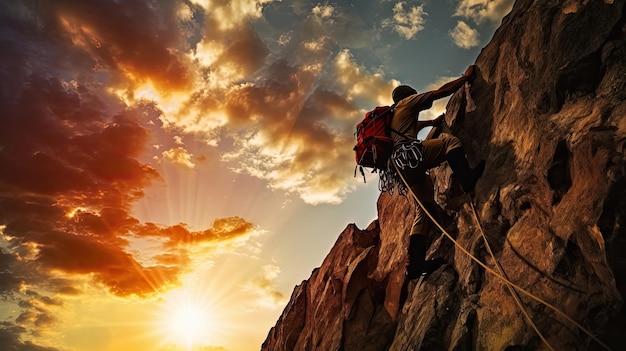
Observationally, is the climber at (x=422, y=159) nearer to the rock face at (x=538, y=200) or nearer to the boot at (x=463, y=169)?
the boot at (x=463, y=169)

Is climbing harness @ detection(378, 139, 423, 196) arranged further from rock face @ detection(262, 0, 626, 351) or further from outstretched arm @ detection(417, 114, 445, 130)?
outstretched arm @ detection(417, 114, 445, 130)

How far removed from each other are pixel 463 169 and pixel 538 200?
1885 mm

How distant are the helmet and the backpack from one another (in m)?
0.43

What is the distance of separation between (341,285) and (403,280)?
3565 millimetres

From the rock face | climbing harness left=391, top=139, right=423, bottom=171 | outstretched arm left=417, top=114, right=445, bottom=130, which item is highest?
outstretched arm left=417, top=114, right=445, bottom=130

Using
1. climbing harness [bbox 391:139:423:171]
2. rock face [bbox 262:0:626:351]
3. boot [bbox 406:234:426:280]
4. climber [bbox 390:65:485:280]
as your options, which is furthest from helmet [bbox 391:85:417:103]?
boot [bbox 406:234:426:280]

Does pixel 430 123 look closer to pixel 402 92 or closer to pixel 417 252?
pixel 402 92

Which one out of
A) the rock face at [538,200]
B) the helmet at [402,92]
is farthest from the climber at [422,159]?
the rock face at [538,200]

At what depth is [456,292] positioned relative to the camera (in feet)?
26.0

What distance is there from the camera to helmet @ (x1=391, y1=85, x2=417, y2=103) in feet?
33.3

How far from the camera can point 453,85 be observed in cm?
902

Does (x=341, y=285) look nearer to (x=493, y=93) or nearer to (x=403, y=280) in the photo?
(x=403, y=280)

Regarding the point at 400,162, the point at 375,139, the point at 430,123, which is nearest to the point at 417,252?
the point at 400,162

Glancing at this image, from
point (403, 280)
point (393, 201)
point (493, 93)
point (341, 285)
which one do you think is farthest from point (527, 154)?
point (341, 285)
